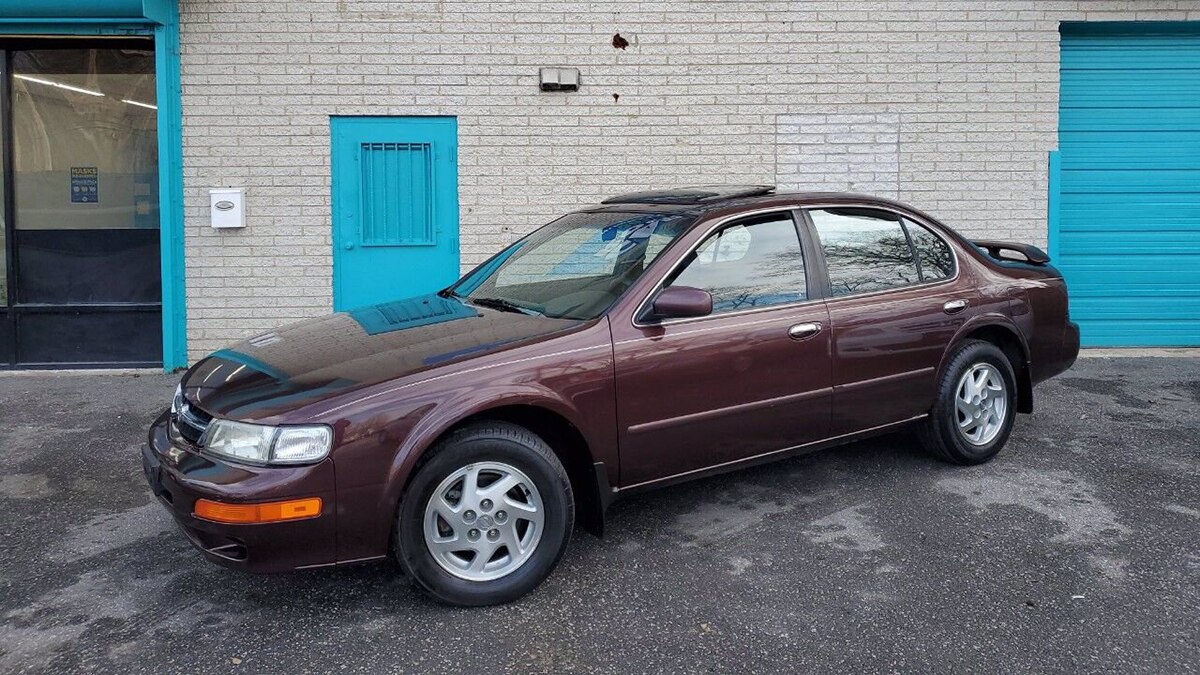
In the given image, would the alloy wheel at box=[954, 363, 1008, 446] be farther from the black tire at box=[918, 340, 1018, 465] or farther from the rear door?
the rear door

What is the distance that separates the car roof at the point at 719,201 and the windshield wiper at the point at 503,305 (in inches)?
33.7

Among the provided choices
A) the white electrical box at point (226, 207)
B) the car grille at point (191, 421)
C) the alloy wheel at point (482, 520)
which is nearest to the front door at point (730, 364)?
the alloy wheel at point (482, 520)

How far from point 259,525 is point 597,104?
5.95m

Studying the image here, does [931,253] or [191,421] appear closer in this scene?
[191,421]

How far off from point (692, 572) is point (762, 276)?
1.44 meters

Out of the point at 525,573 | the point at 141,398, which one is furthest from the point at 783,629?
the point at 141,398

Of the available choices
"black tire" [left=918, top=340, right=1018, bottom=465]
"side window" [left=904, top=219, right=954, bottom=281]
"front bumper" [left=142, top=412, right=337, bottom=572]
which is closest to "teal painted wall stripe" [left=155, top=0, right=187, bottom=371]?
"front bumper" [left=142, top=412, right=337, bottom=572]

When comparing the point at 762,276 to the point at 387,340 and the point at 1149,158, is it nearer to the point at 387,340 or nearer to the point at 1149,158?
the point at 387,340

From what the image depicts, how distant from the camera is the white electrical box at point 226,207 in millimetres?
8336

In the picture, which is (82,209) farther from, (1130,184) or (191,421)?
(1130,184)

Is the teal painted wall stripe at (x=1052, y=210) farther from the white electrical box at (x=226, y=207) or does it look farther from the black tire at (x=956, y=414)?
the white electrical box at (x=226, y=207)

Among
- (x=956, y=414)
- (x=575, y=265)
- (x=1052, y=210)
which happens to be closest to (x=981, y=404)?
(x=956, y=414)

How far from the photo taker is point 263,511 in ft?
11.2

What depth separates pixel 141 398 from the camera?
752cm
